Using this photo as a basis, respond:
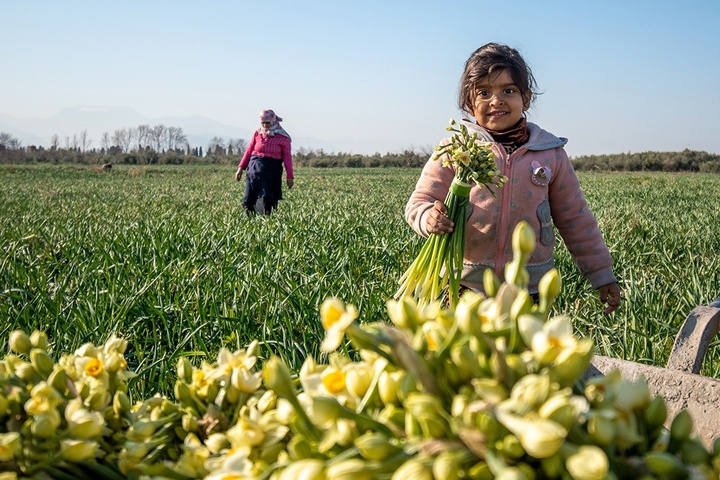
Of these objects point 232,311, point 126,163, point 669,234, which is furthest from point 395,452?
point 126,163

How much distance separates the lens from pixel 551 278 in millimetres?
694

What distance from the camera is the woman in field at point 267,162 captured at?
7.02 metres

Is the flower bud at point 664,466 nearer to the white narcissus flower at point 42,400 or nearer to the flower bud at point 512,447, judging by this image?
the flower bud at point 512,447

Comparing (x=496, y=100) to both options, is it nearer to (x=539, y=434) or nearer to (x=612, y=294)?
(x=612, y=294)

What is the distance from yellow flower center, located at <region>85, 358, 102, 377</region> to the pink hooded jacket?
175 centimetres

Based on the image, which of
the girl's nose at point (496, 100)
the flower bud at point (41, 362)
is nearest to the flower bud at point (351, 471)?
the flower bud at point (41, 362)

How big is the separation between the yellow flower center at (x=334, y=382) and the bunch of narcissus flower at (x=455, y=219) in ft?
4.67

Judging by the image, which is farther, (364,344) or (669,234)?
(669,234)

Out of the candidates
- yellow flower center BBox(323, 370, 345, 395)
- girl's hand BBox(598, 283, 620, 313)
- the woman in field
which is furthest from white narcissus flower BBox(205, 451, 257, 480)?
the woman in field

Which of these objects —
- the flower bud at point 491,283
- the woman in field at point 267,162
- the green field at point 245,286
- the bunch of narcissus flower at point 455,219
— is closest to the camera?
the flower bud at point 491,283

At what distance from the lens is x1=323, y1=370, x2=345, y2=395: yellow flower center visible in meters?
0.66

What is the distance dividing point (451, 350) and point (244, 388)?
0.96 ft

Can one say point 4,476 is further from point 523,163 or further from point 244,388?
point 523,163

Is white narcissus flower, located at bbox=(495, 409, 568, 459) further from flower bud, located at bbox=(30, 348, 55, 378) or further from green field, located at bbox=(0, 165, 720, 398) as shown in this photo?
green field, located at bbox=(0, 165, 720, 398)
